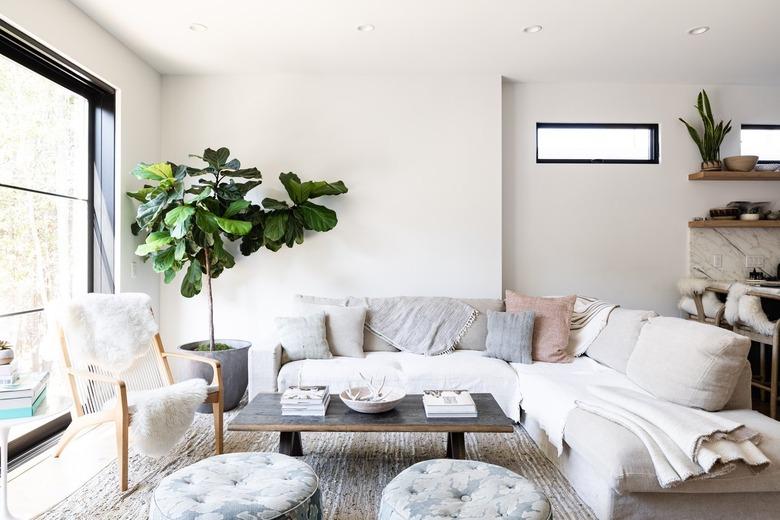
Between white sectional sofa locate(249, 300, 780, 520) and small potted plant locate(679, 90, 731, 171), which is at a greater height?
small potted plant locate(679, 90, 731, 171)

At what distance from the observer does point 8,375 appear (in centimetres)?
197

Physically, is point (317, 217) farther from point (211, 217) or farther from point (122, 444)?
point (122, 444)

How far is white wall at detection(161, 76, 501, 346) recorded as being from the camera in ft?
13.6

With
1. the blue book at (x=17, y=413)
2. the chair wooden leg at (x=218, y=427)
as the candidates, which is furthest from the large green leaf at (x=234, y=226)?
the blue book at (x=17, y=413)

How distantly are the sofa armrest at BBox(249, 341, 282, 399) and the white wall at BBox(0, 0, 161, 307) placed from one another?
123 cm

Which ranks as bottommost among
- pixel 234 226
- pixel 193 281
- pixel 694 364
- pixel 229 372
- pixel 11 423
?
pixel 229 372

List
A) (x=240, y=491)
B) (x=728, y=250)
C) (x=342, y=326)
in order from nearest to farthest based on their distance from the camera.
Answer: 1. (x=240, y=491)
2. (x=342, y=326)
3. (x=728, y=250)

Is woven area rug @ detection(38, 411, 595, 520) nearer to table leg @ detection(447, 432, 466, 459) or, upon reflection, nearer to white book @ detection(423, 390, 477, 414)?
table leg @ detection(447, 432, 466, 459)

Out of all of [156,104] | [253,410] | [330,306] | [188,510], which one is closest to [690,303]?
[330,306]

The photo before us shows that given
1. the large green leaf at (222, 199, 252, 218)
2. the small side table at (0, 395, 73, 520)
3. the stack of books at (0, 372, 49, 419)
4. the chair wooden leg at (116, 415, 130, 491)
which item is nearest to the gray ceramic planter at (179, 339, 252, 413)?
the large green leaf at (222, 199, 252, 218)

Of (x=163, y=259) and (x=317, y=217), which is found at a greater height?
(x=317, y=217)

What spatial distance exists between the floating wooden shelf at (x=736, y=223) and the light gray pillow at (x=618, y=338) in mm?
1520

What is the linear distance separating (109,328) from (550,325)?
289 centimetres

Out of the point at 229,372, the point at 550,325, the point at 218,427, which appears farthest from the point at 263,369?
the point at 550,325
